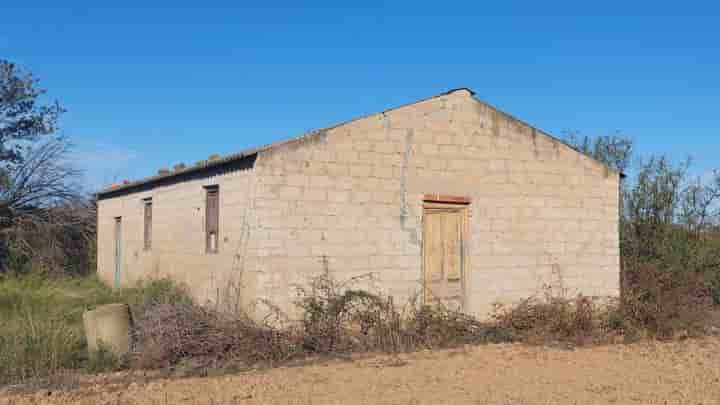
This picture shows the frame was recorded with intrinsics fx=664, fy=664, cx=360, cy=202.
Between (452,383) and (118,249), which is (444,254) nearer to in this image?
(452,383)

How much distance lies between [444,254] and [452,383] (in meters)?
3.96

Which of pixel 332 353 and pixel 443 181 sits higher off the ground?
pixel 443 181

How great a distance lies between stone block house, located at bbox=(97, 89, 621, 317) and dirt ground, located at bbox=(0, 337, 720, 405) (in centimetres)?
187

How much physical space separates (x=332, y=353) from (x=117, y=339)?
9.60 feet

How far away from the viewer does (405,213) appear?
1125cm

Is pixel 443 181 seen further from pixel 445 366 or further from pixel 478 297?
pixel 445 366

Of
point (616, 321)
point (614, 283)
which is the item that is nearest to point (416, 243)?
point (616, 321)

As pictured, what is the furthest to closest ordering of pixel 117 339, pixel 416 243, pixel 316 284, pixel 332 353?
pixel 416 243 → pixel 316 284 → pixel 332 353 → pixel 117 339

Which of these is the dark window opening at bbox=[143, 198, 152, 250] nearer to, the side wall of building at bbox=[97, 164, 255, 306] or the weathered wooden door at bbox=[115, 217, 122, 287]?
the side wall of building at bbox=[97, 164, 255, 306]

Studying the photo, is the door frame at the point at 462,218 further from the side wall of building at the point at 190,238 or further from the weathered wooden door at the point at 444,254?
the side wall of building at the point at 190,238

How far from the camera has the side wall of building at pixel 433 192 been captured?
10.2 meters

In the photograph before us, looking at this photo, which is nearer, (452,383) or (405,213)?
(452,383)

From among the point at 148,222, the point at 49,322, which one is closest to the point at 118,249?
the point at 148,222

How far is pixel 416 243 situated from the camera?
11.3 metres
